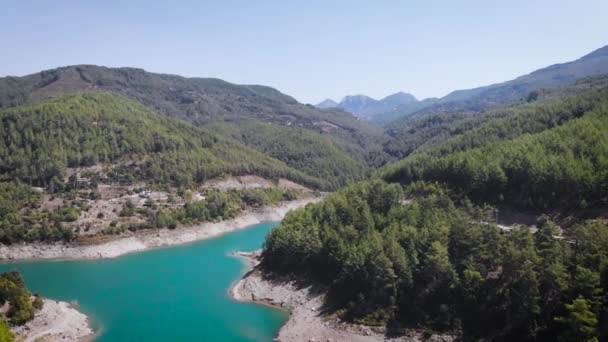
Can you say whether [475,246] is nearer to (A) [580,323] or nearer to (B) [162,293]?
(A) [580,323]

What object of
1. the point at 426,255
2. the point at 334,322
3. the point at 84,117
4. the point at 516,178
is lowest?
the point at 334,322

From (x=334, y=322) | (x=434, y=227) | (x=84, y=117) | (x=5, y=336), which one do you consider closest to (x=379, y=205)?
(x=434, y=227)

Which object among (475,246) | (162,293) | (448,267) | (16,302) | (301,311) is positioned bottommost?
(301,311)

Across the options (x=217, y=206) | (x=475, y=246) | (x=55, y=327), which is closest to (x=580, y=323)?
(x=475, y=246)

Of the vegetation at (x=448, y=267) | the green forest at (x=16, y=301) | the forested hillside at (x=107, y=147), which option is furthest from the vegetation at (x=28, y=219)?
the vegetation at (x=448, y=267)

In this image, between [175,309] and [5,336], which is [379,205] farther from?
[5,336]

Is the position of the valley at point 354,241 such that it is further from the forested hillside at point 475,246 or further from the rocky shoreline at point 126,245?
the rocky shoreline at point 126,245

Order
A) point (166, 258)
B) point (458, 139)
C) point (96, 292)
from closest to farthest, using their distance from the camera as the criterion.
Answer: point (96, 292) < point (166, 258) < point (458, 139)
